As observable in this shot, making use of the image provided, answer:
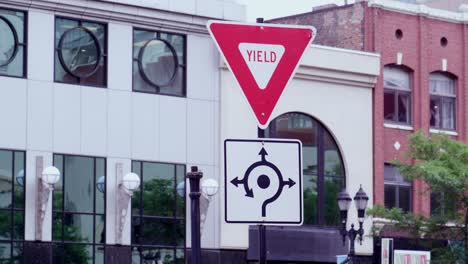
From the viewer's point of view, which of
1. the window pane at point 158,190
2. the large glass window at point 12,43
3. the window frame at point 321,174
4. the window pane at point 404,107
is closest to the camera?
the large glass window at point 12,43

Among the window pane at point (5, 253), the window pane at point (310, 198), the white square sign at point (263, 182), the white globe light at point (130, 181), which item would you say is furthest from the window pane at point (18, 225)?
the white square sign at point (263, 182)

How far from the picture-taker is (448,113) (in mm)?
43094

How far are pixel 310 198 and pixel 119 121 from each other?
6849 millimetres

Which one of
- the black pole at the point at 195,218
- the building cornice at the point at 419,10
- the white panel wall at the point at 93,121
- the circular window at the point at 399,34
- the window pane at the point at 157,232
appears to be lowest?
the window pane at the point at 157,232

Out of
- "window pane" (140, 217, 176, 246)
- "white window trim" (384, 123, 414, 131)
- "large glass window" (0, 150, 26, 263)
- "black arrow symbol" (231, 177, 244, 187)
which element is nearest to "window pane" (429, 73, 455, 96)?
"white window trim" (384, 123, 414, 131)

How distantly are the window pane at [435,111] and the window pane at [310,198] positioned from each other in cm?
599

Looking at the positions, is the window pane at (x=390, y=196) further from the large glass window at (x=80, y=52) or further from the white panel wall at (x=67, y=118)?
the white panel wall at (x=67, y=118)

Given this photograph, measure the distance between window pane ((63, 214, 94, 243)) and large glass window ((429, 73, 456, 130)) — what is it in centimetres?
1381

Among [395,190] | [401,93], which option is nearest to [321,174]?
[395,190]

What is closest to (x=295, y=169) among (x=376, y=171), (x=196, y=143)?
(x=196, y=143)

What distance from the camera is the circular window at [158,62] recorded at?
35.7m

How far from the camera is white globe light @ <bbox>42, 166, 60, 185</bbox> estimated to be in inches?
1289

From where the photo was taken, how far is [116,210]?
3462 cm

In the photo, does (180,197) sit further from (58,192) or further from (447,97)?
(447,97)
